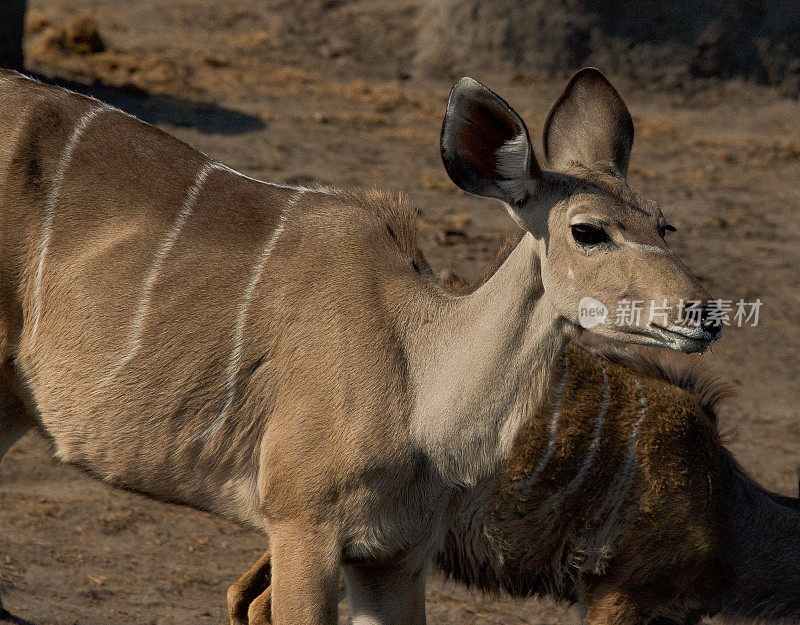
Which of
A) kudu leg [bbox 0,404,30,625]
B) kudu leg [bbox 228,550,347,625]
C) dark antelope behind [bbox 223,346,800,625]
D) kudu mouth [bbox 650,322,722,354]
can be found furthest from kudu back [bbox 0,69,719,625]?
kudu leg [bbox 228,550,347,625]

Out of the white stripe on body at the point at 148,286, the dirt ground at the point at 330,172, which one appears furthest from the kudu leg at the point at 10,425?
the dirt ground at the point at 330,172

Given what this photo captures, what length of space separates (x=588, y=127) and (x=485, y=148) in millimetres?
441

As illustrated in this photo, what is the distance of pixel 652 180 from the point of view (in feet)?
27.3

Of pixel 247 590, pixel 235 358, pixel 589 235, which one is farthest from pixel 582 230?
pixel 247 590

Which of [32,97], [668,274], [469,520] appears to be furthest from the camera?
[469,520]

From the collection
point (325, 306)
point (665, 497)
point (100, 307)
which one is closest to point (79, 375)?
point (100, 307)

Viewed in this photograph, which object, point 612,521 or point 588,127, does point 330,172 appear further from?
point 588,127

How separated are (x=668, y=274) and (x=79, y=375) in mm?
1455

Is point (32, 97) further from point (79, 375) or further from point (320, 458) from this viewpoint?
point (320, 458)

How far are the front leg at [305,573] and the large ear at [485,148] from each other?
87 cm

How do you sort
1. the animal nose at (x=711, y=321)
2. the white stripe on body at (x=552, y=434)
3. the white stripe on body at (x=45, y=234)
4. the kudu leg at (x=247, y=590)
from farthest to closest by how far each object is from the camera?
the kudu leg at (x=247, y=590), the white stripe on body at (x=552, y=434), the white stripe on body at (x=45, y=234), the animal nose at (x=711, y=321)

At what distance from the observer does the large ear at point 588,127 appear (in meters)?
2.84

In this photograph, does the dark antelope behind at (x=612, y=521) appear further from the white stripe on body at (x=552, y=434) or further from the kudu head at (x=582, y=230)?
the kudu head at (x=582, y=230)

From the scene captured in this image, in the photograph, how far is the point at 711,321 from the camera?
7.68 ft
